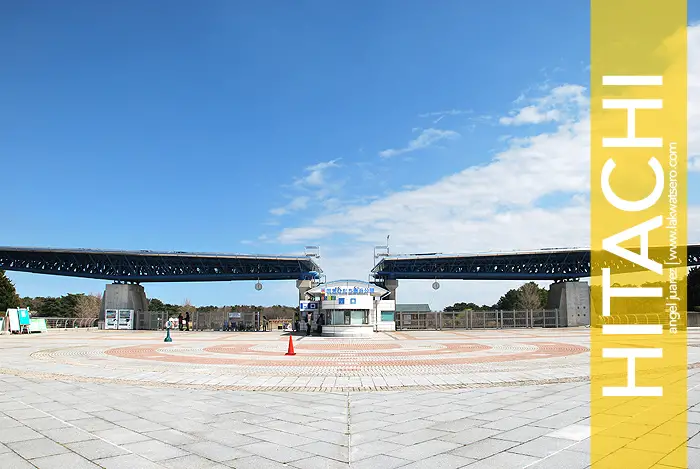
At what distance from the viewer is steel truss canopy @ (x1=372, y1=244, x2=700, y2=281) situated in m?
69.4

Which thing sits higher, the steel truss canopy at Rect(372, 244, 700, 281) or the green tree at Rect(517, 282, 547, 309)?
the steel truss canopy at Rect(372, 244, 700, 281)

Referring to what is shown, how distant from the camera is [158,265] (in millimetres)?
70750

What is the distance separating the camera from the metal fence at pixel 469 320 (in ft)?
178

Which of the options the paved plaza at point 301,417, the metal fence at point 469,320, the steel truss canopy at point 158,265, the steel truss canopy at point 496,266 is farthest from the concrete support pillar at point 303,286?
the paved plaza at point 301,417

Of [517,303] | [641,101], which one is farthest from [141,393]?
[517,303]

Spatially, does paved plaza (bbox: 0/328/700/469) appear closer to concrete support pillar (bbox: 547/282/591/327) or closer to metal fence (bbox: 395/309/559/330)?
metal fence (bbox: 395/309/559/330)

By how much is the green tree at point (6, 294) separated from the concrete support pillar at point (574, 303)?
84536 millimetres

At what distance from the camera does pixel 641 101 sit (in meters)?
9.59

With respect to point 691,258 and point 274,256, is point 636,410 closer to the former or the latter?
point 274,256

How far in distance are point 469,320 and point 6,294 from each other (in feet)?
242

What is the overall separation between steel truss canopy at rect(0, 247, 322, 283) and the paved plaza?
173ft

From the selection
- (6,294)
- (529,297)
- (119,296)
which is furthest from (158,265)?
(529,297)

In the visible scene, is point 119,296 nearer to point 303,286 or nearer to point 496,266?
point 303,286

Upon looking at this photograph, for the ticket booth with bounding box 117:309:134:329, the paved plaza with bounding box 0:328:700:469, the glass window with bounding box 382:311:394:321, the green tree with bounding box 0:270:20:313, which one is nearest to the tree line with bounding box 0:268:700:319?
the green tree with bounding box 0:270:20:313
